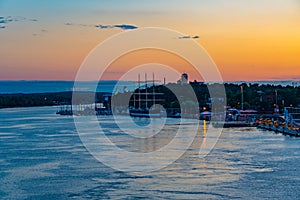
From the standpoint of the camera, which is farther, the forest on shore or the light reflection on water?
the forest on shore

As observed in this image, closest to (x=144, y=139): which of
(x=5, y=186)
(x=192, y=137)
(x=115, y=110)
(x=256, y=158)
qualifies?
(x=192, y=137)

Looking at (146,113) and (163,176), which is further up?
(146,113)

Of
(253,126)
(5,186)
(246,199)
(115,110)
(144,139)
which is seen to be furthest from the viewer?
(115,110)

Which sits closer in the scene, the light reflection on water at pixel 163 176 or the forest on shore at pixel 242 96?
the light reflection on water at pixel 163 176

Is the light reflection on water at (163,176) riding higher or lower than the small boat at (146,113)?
lower

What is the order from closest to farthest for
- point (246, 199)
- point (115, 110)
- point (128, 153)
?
point (246, 199) → point (128, 153) → point (115, 110)

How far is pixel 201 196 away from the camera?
393 inches

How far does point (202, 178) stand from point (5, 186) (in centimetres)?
406

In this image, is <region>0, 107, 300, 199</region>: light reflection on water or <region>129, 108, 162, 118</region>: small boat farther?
<region>129, 108, 162, 118</region>: small boat

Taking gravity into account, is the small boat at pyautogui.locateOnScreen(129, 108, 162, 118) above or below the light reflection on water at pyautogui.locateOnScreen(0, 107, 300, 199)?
above

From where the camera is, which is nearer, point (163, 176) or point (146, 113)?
point (163, 176)

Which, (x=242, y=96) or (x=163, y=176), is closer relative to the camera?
(x=163, y=176)

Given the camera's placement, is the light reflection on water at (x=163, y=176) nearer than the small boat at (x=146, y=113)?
Yes

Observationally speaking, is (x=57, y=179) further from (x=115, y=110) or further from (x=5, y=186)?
(x=115, y=110)
